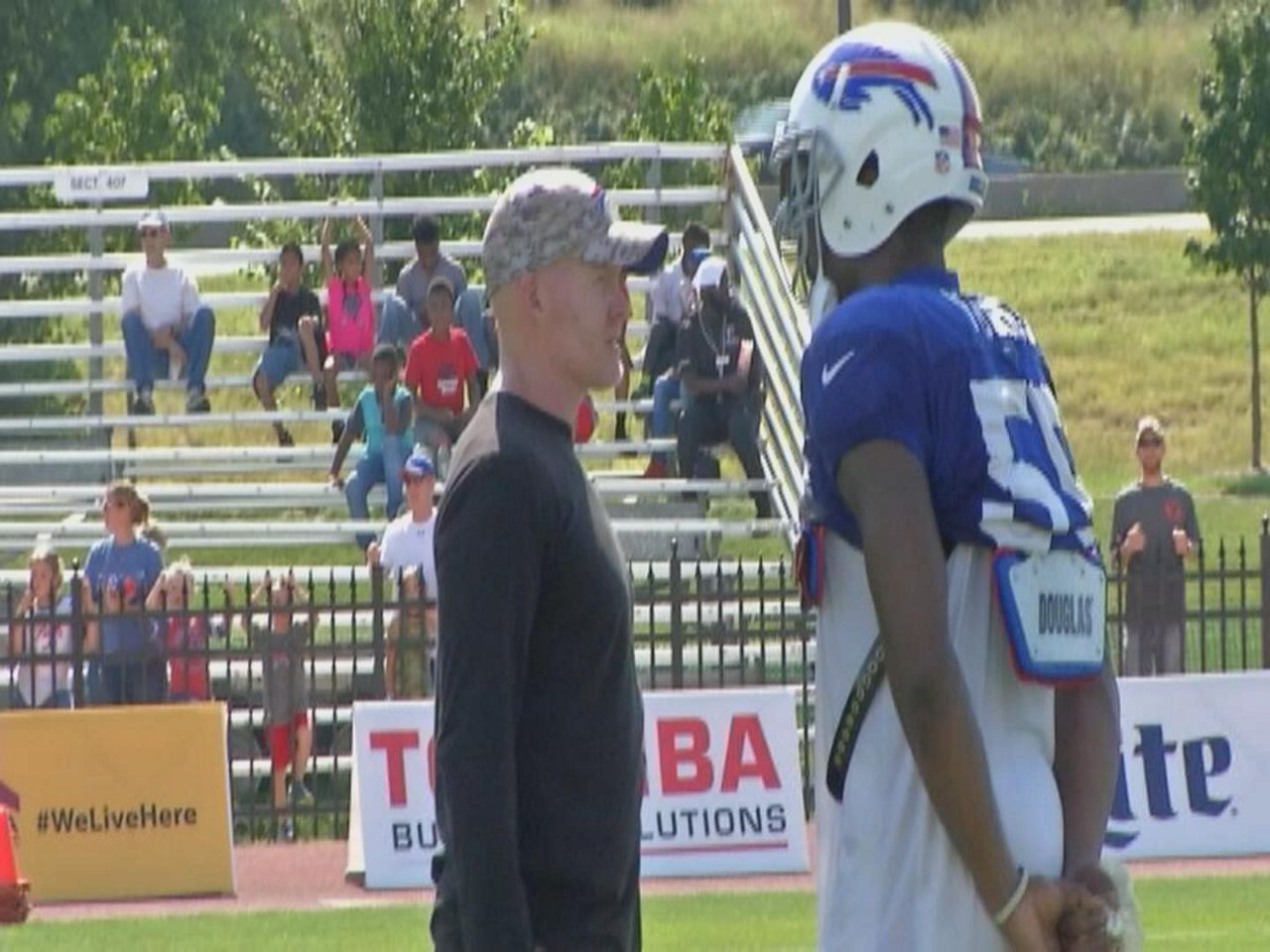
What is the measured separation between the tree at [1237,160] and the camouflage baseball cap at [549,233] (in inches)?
1318

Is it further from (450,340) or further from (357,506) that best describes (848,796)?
(357,506)

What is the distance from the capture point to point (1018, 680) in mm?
3852

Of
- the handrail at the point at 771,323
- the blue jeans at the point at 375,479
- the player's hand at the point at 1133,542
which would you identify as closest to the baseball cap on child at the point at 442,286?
the blue jeans at the point at 375,479

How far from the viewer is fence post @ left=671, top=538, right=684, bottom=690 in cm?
1650

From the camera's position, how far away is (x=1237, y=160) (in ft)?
127

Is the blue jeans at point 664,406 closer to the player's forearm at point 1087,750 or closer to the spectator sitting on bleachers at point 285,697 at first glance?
the spectator sitting on bleachers at point 285,697

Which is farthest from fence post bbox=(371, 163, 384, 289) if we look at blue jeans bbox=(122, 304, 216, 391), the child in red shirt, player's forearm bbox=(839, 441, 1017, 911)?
player's forearm bbox=(839, 441, 1017, 911)

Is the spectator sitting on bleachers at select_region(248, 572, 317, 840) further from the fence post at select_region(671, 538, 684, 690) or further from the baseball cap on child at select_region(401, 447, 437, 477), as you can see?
the fence post at select_region(671, 538, 684, 690)

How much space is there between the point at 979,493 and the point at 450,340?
1597cm

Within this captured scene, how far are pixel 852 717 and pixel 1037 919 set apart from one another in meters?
0.34

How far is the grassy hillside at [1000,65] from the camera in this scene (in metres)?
62.5

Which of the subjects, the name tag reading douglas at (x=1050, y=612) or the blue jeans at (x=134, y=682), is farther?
the blue jeans at (x=134, y=682)

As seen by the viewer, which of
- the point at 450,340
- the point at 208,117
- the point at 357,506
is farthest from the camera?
the point at 208,117

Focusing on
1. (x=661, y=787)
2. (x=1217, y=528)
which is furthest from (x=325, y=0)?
(x=661, y=787)
